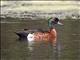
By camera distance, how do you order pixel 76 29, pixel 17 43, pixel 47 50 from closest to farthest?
pixel 47 50, pixel 17 43, pixel 76 29

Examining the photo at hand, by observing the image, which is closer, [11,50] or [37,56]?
[37,56]

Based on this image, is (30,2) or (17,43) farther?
(30,2)

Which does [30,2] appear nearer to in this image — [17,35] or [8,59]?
[17,35]

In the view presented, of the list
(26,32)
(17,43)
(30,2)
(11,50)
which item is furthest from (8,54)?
(30,2)

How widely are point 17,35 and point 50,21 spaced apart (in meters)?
1.77

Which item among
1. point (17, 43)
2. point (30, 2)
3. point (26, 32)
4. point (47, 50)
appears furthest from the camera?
point (30, 2)

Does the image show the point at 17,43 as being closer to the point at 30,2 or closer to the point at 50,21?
the point at 50,21

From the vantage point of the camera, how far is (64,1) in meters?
54.9

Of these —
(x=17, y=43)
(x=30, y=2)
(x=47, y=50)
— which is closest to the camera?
(x=47, y=50)

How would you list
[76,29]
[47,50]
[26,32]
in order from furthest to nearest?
[76,29] < [26,32] < [47,50]

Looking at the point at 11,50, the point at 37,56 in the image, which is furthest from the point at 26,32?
the point at 37,56

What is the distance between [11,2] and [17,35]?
29.3 m

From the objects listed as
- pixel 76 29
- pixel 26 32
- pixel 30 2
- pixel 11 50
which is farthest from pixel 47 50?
pixel 30 2

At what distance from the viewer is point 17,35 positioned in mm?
26250
